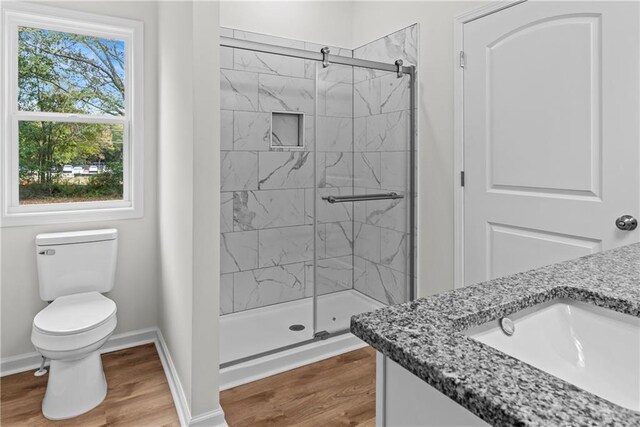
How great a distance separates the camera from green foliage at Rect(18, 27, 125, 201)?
244 cm

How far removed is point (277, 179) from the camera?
304cm

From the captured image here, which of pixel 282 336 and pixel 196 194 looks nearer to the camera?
pixel 196 194

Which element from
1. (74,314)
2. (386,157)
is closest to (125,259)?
(74,314)

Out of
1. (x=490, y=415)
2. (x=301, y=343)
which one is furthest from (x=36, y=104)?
(x=490, y=415)

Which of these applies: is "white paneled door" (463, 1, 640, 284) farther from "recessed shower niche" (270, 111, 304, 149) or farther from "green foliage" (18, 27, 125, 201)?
"green foliage" (18, 27, 125, 201)

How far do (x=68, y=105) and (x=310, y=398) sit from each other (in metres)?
2.30

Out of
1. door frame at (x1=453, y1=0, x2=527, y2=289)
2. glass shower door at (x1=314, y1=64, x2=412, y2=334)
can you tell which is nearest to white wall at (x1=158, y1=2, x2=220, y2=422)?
glass shower door at (x1=314, y1=64, x2=412, y2=334)

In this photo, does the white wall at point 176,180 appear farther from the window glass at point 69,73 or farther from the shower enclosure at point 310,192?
the shower enclosure at point 310,192

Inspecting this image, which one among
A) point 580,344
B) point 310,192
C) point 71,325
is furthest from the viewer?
point 310,192

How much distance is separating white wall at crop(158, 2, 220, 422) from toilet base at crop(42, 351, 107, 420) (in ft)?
1.48

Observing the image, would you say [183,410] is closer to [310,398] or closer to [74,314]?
[310,398]

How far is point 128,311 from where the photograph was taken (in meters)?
2.69

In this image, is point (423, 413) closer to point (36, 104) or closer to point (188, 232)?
point (188, 232)

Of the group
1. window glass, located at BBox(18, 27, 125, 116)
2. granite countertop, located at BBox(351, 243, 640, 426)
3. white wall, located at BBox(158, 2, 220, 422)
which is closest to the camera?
granite countertop, located at BBox(351, 243, 640, 426)
